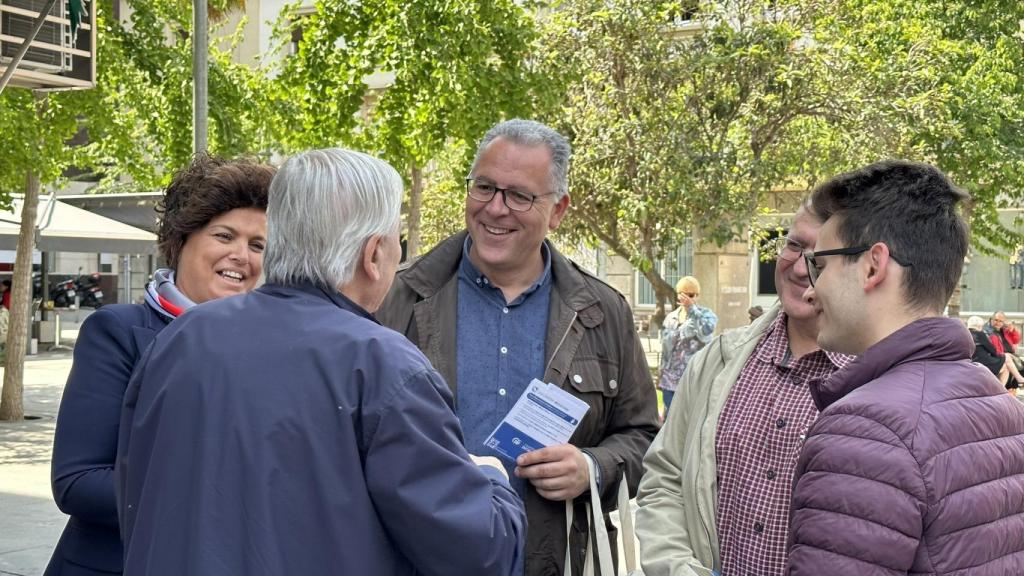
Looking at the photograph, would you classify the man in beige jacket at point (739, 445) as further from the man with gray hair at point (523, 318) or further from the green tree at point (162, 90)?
the green tree at point (162, 90)

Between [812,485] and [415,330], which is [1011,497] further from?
[415,330]

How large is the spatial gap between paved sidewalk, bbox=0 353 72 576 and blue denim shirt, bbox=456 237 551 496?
15.7 feet

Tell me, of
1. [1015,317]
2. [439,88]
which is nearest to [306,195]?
[439,88]

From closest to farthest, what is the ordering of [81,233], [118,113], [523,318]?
1. [523,318]
2. [118,113]
3. [81,233]

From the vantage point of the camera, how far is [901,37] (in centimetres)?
1916

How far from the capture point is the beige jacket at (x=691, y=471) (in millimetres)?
2996

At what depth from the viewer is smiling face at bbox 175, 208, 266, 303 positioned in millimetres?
3172

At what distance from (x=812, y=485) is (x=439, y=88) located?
10.1 meters

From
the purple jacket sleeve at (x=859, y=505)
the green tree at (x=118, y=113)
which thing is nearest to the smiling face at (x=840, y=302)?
the purple jacket sleeve at (x=859, y=505)

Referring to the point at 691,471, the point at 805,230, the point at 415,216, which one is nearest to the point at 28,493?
the point at 415,216

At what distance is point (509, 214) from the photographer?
349 centimetres

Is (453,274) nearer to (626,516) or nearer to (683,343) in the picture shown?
(626,516)

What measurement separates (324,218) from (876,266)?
3.33 feet

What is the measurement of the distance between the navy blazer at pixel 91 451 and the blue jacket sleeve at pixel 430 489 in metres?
0.89
